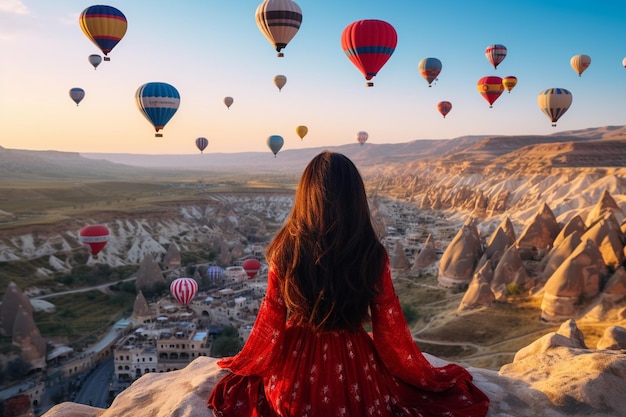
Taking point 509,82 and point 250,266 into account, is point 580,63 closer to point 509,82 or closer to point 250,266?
point 509,82

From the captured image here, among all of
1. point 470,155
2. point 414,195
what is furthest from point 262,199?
point 470,155

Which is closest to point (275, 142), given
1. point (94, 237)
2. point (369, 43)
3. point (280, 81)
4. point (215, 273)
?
point (280, 81)

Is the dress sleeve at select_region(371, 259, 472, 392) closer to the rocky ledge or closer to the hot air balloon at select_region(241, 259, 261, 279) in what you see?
the rocky ledge

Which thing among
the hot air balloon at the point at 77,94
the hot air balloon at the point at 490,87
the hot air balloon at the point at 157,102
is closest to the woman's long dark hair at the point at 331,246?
the hot air balloon at the point at 157,102

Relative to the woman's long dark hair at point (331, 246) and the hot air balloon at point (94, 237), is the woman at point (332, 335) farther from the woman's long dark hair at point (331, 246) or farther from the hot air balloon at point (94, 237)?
the hot air balloon at point (94, 237)

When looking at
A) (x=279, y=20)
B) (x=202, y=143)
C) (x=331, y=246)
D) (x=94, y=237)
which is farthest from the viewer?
(x=202, y=143)

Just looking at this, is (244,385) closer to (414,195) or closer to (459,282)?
(459,282)
